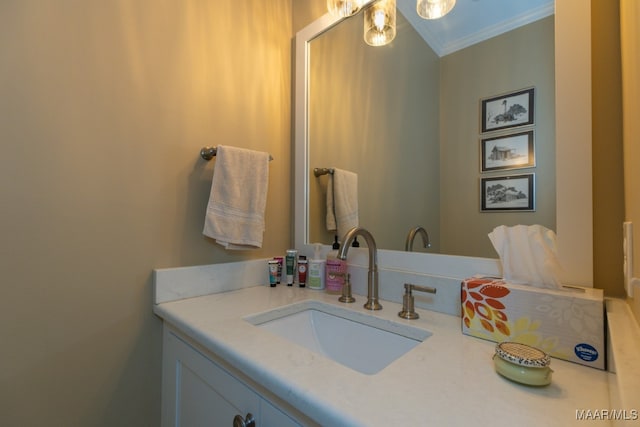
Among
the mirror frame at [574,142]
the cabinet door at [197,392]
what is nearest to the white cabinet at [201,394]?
the cabinet door at [197,392]

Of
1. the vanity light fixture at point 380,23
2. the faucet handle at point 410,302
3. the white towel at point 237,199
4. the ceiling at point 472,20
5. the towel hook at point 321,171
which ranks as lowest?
the faucet handle at point 410,302

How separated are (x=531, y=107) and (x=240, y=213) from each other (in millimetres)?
921

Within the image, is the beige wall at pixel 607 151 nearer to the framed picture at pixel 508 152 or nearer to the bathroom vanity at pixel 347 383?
the framed picture at pixel 508 152

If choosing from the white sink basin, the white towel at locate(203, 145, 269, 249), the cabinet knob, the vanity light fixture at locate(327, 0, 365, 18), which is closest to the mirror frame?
the white sink basin

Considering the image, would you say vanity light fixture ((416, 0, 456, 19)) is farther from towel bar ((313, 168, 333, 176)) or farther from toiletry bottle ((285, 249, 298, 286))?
toiletry bottle ((285, 249, 298, 286))

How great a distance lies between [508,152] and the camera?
2.51 ft

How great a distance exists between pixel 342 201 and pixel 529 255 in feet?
2.22

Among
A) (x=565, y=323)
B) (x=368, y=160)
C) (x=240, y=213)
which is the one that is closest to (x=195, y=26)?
(x=240, y=213)

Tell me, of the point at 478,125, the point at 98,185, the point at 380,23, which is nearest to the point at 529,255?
the point at 478,125

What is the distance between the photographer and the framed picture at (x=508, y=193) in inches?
28.6

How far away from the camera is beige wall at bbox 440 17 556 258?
697 millimetres

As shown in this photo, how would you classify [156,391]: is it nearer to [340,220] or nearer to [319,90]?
[340,220]

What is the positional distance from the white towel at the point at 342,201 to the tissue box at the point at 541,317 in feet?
1.81

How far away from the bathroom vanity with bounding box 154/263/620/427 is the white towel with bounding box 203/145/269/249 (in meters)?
0.24
